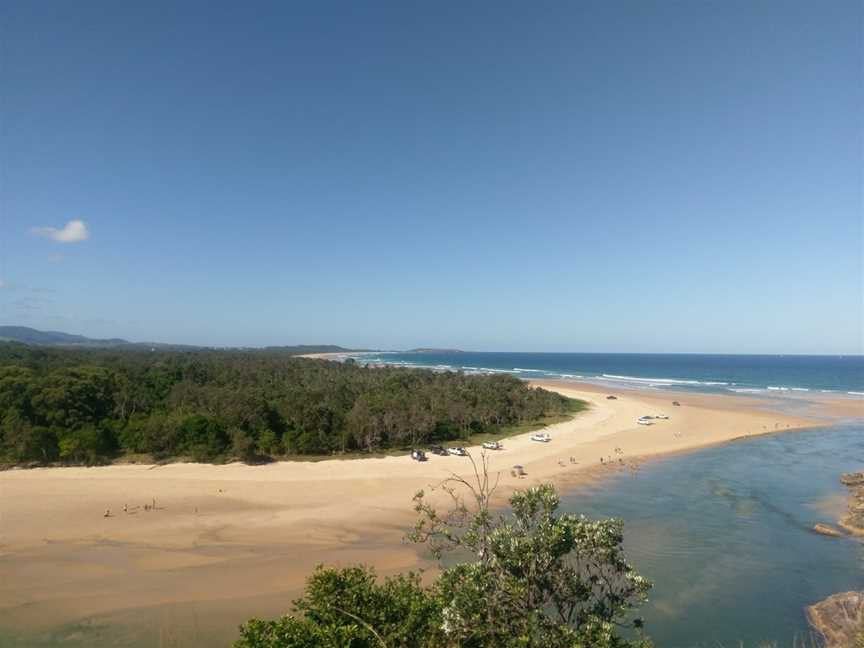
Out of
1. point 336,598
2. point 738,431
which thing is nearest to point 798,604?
point 336,598

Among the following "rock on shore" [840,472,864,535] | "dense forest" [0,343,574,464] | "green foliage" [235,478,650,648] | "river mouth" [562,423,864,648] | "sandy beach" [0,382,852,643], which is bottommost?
"sandy beach" [0,382,852,643]

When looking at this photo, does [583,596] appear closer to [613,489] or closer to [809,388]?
[613,489]

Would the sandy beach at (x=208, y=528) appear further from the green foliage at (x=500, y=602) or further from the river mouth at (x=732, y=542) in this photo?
the green foliage at (x=500, y=602)

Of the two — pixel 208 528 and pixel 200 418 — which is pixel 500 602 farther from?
pixel 200 418

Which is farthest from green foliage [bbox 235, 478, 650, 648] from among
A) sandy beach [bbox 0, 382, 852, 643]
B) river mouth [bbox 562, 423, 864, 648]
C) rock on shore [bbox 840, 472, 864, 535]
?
rock on shore [bbox 840, 472, 864, 535]

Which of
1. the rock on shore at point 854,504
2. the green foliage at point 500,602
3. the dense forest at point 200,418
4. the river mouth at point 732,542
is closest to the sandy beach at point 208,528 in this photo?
the dense forest at point 200,418

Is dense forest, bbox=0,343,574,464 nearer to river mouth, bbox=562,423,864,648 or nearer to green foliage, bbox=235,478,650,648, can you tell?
river mouth, bbox=562,423,864,648

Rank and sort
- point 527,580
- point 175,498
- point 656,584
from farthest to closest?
point 175,498 → point 656,584 → point 527,580
